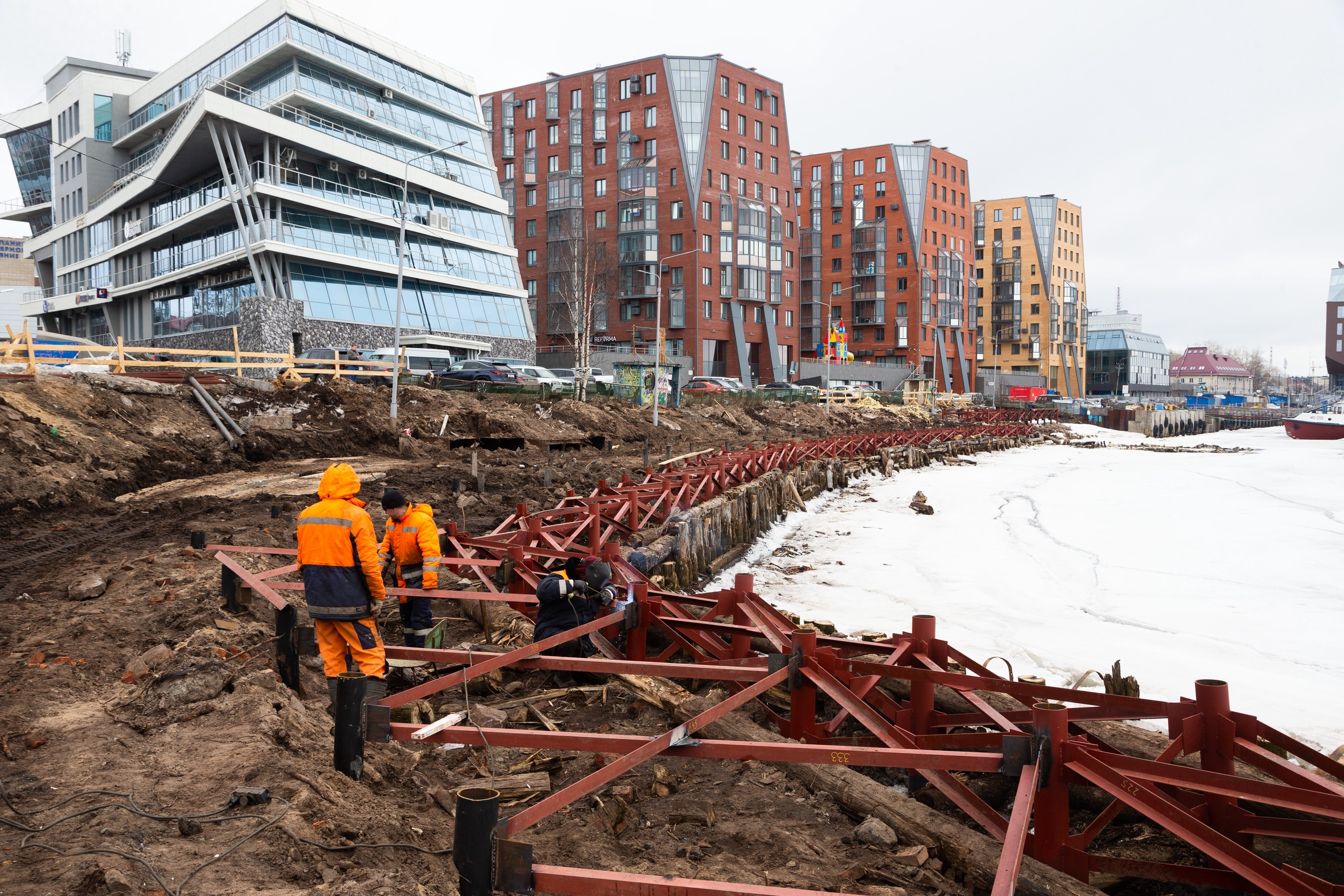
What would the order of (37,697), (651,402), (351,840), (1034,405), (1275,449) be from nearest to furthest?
(351,840) < (37,697) < (651,402) < (1275,449) < (1034,405)

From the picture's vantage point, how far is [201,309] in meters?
43.3

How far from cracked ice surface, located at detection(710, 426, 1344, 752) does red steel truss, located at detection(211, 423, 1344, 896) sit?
3811 millimetres

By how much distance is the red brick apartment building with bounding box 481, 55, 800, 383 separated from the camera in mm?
65250

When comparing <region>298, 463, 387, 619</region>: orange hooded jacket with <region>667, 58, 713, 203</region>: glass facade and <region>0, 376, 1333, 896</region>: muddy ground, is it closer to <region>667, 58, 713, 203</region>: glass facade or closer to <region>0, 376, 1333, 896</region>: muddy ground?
<region>0, 376, 1333, 896</region>: muddy ground

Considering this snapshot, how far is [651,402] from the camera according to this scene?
3453cm

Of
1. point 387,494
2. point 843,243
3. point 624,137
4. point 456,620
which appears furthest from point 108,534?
point 843,243

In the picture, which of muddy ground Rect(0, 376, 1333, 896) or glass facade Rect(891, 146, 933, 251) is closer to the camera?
muddy ground Rect(0, 376, 1333, 896)

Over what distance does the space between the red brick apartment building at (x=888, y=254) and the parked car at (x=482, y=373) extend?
184ft

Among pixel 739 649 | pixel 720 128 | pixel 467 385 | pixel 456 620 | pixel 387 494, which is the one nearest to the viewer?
pixel 739 649

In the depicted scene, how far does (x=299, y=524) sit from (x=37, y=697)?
86.3 inches

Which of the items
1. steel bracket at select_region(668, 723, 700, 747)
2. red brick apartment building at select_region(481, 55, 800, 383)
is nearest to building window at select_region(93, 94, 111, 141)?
red brick apartment building at select_region(481, 55, 800, 383)

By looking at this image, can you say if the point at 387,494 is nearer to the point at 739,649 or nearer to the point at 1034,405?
the point at 739,649

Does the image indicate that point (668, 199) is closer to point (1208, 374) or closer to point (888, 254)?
point (888, 254)

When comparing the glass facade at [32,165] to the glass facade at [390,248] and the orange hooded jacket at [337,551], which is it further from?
the orange hooded jacket at [337,551]
